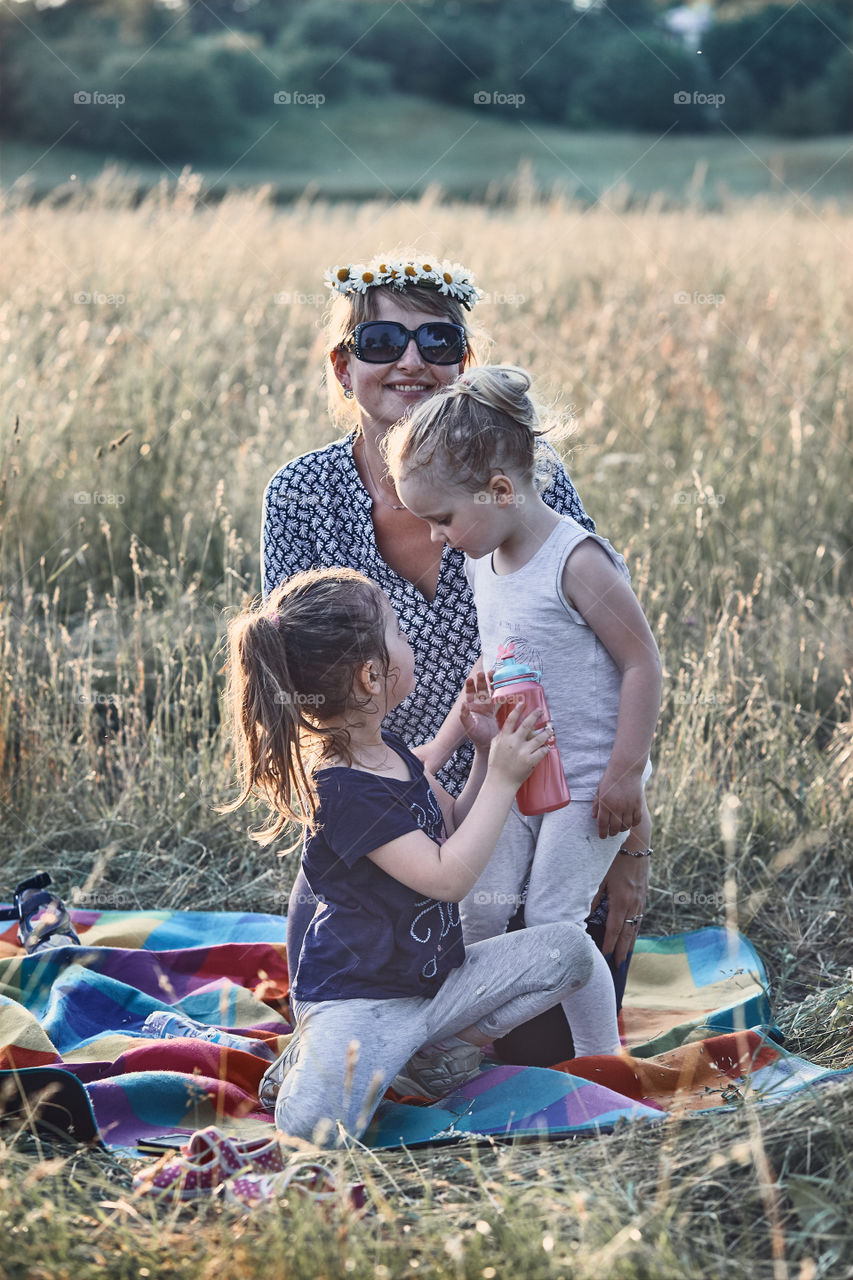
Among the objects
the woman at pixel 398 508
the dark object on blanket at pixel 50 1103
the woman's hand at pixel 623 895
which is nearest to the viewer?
the dark object on blanket at pixel 50 1103

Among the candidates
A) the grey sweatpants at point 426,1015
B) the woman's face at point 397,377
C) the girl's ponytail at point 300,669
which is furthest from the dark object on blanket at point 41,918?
the woman's face at point 397,377

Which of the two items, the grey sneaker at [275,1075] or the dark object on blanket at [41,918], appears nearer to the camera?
the grey sneaker at [275,1075]

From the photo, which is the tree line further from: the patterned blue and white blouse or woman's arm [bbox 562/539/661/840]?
woman's arm [bbox 562/539/661/840]

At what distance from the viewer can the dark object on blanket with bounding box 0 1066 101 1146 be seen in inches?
75.3

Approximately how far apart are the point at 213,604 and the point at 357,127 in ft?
120

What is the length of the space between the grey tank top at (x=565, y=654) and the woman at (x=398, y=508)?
0.89ft

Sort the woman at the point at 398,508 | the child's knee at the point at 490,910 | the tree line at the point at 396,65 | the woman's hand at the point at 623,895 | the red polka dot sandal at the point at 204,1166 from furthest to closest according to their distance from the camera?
the tree line at the point at 396,65
the woman at the point at 398,508
the woman's hand at the point at 623,895
the child's knee at the point at 490,910
the red polka dot sandal at the point at 204,1166

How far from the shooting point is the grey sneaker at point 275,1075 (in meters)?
2.05

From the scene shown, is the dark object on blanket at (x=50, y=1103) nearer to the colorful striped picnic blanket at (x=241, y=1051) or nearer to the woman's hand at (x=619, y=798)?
the colorful striped picnic blanket at (x=241, y=1051)

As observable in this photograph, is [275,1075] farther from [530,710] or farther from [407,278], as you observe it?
[407,278]

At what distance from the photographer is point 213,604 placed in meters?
3.93

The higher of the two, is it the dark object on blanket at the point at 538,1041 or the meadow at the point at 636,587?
the meadow at the point at 636,587

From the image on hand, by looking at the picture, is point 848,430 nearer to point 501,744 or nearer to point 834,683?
point 834,683

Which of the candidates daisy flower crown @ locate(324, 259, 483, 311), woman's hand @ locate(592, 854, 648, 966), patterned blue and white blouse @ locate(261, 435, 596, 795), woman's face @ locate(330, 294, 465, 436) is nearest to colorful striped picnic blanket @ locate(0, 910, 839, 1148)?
woman's hand @ locate(592, 854, 648, 966)
